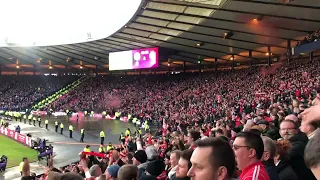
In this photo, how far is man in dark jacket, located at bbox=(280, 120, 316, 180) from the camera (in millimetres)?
4176

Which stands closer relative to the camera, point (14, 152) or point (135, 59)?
point (14, 152)

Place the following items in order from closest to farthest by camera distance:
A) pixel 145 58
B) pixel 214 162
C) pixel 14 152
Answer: pixel 214 162, pixel 14 152, pixel 145 58

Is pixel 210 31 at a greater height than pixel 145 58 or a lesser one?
greater

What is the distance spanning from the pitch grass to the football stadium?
0.08m

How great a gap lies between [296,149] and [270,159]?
2.26 feet

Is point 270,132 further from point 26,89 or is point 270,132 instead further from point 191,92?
point 26,89

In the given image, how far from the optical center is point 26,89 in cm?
6362

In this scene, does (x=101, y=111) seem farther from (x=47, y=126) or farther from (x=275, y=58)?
(x=275, y=58)

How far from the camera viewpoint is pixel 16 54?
53469 millimetres

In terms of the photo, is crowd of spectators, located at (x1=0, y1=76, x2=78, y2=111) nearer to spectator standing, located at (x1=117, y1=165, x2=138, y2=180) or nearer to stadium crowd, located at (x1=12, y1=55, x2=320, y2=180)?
stadium crowd, located at (x1=12, y1=55, x2=320, y2=180)

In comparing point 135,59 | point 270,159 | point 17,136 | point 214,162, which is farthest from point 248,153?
point 135,59

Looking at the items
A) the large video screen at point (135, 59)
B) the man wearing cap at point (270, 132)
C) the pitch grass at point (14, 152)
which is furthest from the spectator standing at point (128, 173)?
the large video screen at point (135, 59)

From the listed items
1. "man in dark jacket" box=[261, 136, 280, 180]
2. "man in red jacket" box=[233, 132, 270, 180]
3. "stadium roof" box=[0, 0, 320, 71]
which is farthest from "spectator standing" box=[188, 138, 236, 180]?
"stadium roof" box=[0, 0, 320, 71]

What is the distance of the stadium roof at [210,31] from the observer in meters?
23.6
